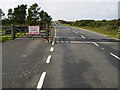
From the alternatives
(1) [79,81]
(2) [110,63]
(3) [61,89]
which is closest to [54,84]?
(3) [61,89]

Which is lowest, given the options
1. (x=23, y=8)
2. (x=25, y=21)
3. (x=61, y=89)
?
(x=61, y=89)

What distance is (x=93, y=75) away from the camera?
5434mm

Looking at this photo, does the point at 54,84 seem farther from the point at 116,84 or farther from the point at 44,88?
the point at 116,84

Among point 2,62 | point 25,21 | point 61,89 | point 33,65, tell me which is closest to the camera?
point 61,89

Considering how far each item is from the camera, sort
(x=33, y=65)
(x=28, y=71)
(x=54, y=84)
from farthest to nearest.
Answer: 1. (x=33, y=65)
2. (x=28, y=71)
3. (x=54, y=84)

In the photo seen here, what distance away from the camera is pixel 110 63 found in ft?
23.0

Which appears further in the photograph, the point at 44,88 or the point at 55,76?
the point at 55,76

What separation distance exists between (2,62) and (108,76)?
5188 mm

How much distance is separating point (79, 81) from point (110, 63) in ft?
9.46

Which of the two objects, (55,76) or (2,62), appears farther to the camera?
(2,62)

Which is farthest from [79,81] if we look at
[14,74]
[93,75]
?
[14,74]

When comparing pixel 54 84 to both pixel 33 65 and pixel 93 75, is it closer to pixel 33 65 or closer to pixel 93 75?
pixel 93 75

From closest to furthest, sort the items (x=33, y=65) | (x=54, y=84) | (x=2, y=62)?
1. (x=54, y=84)
2. (x=33, y=65)
3. (x=2, y=62)

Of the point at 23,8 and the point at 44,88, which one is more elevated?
the point at 23,8
